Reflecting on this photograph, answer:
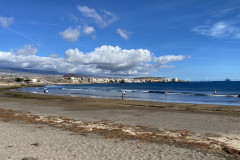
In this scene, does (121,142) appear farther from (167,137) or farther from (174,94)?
(174,94)

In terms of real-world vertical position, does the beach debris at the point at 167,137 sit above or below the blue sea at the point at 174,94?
above

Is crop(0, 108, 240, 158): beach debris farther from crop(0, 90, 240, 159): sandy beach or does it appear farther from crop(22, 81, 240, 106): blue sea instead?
crop(22, 81, 240, 106): blue sea

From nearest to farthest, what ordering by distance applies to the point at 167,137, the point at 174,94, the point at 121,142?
the point at 121,142
the point at 167,137
the point at 174,94

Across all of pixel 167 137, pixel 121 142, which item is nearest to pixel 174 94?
pixel 167 137

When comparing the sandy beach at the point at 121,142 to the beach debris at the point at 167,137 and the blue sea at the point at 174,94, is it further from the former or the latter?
the blue sea at the point at 174,94

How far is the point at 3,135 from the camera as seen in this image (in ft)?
35.2

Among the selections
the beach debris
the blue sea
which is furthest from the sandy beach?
the blue sea

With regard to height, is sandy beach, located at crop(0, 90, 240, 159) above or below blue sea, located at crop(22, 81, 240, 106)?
above

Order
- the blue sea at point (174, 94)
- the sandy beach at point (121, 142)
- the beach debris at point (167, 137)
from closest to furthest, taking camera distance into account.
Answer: the sandy beach at point (121, 142) < the beach debris at point (167, 137) < the blue sea at point (174, 94)

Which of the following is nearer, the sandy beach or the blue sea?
the sandy beach

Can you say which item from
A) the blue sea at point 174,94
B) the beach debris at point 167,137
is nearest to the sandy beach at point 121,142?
the beach debris at point 167,137

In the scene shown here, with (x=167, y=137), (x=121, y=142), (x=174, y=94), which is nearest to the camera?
(x=121, y=142)

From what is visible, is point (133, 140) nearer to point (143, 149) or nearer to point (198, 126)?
point (143, 149)

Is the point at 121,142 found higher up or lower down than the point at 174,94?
higher up
